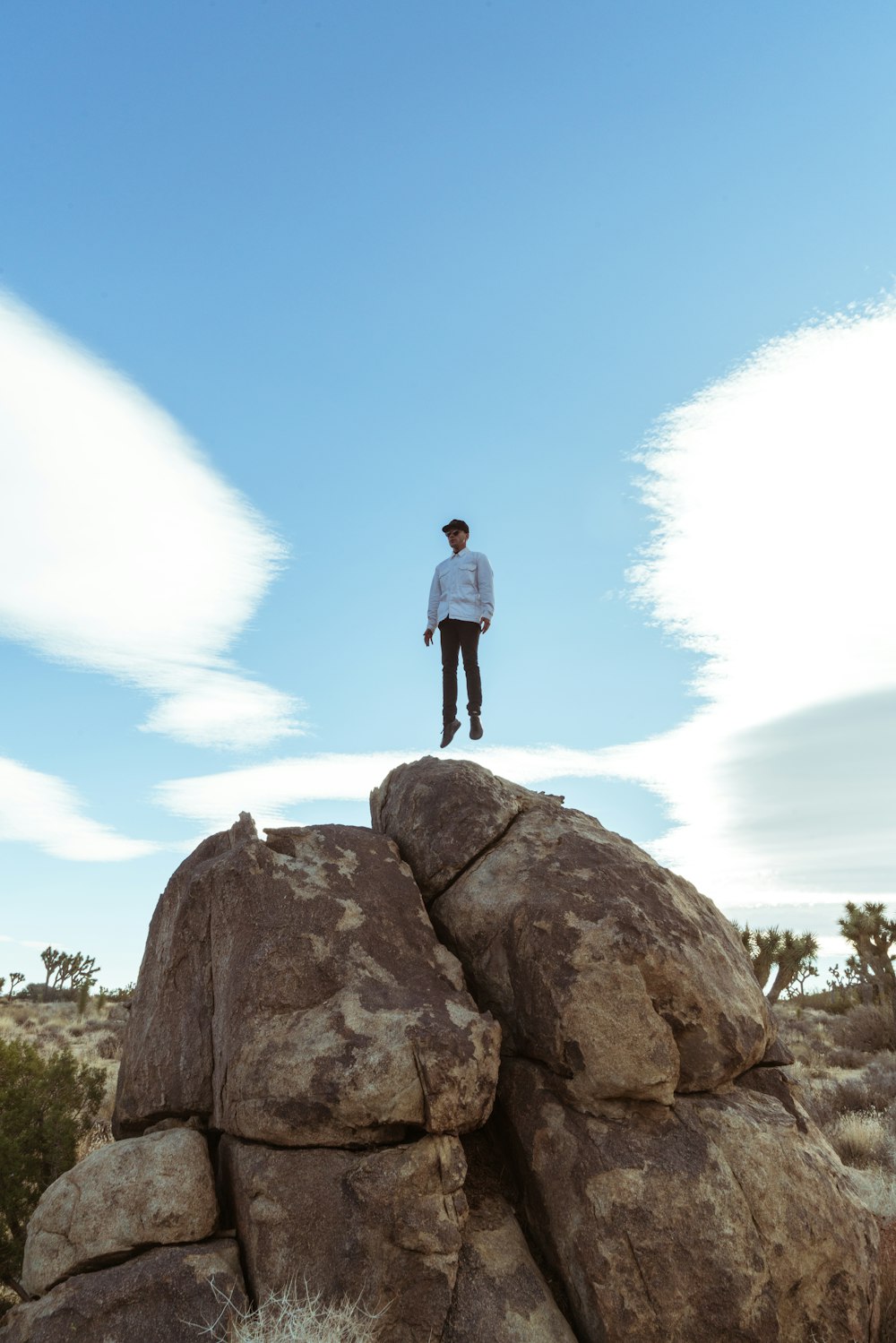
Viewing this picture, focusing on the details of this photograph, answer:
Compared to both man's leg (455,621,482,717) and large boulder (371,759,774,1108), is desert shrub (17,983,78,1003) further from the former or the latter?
large boulder (371,759,774,1108)

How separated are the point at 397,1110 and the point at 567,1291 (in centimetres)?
179

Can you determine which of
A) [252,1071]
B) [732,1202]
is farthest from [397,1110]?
[732,1202]

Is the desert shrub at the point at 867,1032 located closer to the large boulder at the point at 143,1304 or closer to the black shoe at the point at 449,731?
the black shoe at the point at 449,731

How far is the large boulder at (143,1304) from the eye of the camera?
6301mm

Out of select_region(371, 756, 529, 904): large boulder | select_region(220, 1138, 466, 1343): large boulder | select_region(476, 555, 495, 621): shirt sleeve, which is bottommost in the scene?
select_region(220, 1138, 466, 1343): large boulder

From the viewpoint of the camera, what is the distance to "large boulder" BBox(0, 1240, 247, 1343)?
6301mm

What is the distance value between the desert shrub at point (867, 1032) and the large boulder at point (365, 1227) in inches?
927

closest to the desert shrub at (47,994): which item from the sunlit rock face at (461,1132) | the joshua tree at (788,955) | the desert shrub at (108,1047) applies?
the desert shrub at (108,1047)

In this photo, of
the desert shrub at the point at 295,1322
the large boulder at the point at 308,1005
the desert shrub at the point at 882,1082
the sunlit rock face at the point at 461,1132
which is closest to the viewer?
the desert shrub at the point at 295,1322

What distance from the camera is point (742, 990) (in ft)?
26.8

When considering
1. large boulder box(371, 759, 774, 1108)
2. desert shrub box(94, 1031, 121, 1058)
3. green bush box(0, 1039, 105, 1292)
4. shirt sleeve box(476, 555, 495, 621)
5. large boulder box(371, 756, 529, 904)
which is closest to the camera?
large boulder box(371, 759, 774, 1108)

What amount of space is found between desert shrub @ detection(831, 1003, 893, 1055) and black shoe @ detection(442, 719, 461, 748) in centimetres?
1945

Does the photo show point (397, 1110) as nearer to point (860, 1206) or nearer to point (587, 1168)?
point (587, 1168)

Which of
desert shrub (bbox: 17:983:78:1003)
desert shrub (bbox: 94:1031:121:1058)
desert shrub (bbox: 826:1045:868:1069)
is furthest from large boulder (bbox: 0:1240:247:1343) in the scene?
desert shrub (bbox: 17:983:78:1003)
